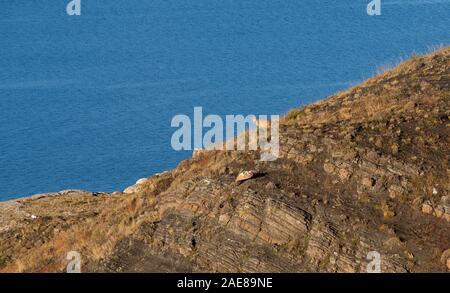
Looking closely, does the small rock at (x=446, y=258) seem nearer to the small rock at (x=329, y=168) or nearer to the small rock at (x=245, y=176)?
the small rock at (x=329, y=168)

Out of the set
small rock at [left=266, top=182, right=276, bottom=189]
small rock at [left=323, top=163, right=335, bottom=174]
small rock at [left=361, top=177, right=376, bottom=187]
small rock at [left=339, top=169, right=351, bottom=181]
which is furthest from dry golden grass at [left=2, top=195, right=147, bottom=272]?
small rock at [left=361, top=177, right=376, bottom=187]

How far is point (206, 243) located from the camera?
26172 millimetres

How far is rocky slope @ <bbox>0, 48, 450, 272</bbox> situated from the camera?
2517 centimetres

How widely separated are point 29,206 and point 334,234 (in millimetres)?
18180

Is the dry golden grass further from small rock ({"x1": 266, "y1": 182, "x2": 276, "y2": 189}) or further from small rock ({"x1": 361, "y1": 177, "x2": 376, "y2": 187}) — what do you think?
small rock ({"x1": 361, "y1": 177, "x2": 376, "y2": 187})

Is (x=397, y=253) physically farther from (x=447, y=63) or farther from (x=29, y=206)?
(x=29, y=206)

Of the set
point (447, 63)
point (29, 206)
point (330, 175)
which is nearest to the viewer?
point (330, 175)

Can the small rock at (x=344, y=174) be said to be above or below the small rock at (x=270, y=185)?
above

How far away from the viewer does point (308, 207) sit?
26062 mm

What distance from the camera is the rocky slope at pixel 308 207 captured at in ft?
82.6

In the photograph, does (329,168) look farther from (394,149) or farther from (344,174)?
(394,149)

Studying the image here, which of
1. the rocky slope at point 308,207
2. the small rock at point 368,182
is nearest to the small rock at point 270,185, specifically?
the rocky slope at point 308,207

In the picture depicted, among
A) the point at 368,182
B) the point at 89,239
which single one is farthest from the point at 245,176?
the point at 89,239
